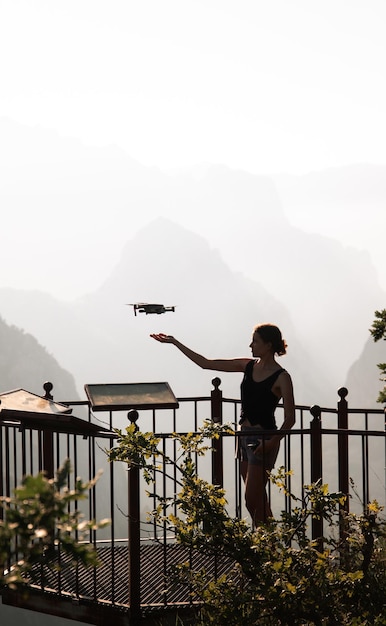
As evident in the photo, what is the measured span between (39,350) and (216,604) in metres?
108

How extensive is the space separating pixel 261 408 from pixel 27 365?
103 m

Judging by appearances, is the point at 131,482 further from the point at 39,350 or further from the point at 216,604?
the point at 39,350

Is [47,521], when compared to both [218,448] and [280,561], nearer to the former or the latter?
[280,561]

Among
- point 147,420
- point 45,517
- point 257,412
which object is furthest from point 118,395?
point 147,420

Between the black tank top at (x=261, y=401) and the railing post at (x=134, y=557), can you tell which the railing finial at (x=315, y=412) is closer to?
the black tank top at (x=261, y=401)

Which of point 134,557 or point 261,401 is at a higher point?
point 261,401

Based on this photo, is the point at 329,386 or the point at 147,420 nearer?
the point at 147,420

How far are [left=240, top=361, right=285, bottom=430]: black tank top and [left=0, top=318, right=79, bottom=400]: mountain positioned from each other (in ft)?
323

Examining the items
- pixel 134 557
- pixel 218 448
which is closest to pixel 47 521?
pixel 134 557

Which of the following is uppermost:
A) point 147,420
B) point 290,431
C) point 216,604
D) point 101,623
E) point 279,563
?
point 290,431

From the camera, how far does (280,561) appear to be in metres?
4.83

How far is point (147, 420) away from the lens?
178 m

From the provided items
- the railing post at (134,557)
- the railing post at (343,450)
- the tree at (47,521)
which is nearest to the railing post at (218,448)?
the railing post at (343,450)

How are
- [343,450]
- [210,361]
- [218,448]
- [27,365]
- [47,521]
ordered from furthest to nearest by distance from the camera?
[27,365] → [343,450] → [218,448] → [210,361] → [47,521]
